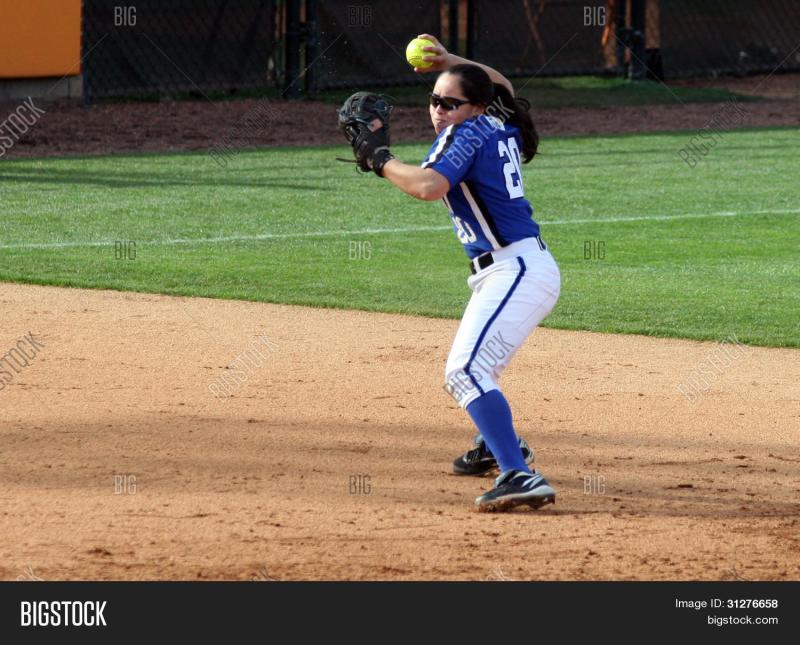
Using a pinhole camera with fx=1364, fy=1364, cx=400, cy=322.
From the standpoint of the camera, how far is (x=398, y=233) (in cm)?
1205

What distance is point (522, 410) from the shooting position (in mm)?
6859

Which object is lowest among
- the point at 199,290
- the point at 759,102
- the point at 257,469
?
the point at 257,469

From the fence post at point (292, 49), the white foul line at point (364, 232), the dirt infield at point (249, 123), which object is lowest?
the white foul line at point (364, 232)

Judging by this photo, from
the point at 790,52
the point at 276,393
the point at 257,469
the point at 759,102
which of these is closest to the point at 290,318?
the point at 276,393

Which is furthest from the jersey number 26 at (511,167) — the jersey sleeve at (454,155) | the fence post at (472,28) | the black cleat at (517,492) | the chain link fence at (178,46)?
the fence post at (472,28)

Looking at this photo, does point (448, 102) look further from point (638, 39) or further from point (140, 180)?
point (638, 39)

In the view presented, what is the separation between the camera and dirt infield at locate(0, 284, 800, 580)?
480 cm

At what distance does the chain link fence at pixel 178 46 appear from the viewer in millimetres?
19812

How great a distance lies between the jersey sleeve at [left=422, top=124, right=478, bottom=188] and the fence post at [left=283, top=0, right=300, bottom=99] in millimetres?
16119

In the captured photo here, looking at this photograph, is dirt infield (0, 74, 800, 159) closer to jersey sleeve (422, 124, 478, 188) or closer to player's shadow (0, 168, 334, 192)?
player's shadow (0, 168, 334, 192)

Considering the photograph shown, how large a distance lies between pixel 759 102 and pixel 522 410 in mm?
16948

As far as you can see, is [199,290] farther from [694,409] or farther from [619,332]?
[694,409]

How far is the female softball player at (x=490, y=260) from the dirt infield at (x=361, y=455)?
0.81 ft

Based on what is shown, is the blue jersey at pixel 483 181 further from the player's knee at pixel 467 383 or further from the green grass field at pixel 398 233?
the green grass field at pixel 398 233
